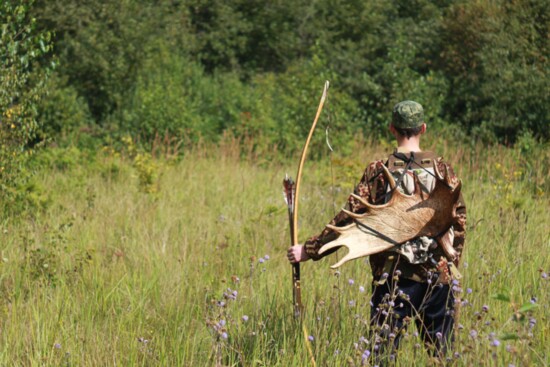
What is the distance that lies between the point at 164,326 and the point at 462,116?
1241cm

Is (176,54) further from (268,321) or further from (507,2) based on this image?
(268,321)

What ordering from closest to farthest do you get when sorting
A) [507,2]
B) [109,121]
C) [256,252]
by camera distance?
[256,252]
[507,2]
[109,121]

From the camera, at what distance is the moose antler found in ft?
11.6

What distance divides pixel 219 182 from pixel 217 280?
13.5ft

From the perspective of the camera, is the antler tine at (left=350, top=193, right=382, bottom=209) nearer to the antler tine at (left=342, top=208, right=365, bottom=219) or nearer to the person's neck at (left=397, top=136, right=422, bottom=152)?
the antler tine at (left=342, top=208, right=365, bottom=219)

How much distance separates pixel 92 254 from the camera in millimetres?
5945

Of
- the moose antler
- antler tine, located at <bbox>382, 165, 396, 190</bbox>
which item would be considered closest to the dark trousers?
the moose antler

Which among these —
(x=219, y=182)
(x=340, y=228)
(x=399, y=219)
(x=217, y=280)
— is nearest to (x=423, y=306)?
(x=399, y=219)

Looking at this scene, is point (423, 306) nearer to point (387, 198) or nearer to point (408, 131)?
point (387, 198)

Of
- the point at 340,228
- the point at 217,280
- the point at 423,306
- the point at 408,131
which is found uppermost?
the point at 408,131

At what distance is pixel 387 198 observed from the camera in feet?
12.2

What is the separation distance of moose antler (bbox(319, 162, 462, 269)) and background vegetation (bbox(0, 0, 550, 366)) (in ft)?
1.47

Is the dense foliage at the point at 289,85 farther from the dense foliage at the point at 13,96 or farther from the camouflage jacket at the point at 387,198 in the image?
the camouflage jacket at the point at 387,198

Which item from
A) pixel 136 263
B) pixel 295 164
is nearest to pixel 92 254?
pixel 136 263
